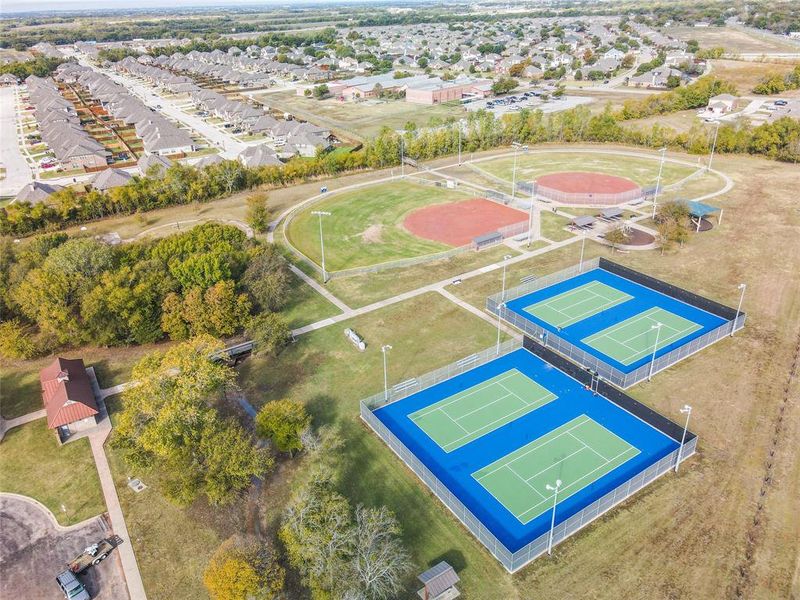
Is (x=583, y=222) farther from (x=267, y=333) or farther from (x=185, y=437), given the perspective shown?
(x=185, y=437)

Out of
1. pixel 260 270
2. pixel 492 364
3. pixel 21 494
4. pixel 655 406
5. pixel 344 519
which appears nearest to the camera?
pixel 344 519

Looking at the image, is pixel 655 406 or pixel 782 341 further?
pixel 782 341

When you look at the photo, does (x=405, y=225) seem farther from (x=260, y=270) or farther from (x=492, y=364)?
(x=492, y=364)

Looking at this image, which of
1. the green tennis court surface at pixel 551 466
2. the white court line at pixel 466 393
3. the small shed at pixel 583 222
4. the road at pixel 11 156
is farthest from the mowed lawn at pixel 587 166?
the road at pixel 11 156

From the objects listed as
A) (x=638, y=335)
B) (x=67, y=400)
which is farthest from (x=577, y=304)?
(x=67, y=400)

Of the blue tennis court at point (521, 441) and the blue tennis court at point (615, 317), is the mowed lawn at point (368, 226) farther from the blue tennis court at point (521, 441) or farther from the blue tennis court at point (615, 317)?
the blue tennis court at point (521, 441)

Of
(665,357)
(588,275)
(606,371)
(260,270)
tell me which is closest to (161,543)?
(260,270)
